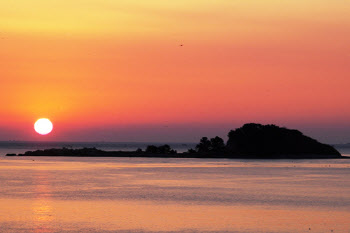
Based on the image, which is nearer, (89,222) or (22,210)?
(89,222)

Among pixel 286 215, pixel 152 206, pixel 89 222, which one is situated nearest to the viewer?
pixel 89 222

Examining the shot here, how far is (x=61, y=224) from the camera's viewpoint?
4316cm

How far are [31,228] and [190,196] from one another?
24712 mm

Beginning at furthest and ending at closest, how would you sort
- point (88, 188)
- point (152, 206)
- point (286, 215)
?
point (88, 188), point (152, 206), point (286, 215)

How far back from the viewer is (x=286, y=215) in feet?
159

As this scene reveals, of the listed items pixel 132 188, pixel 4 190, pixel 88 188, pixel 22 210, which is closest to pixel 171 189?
pixel 132 188

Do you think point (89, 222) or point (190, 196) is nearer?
point (89, 222)

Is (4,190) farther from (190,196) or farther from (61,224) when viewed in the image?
(61,224)

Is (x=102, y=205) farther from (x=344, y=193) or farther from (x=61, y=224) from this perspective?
(x=344, y=193)

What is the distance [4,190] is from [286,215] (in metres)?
32.5

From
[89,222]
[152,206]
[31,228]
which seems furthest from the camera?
[152,206]

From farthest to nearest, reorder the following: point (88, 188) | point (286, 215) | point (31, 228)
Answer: point (88, 188)
point (286, 215)
point (31, 228)

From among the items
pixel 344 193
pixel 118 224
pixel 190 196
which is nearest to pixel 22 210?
pixel 118 224

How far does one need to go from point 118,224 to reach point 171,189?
2981 centimetres
